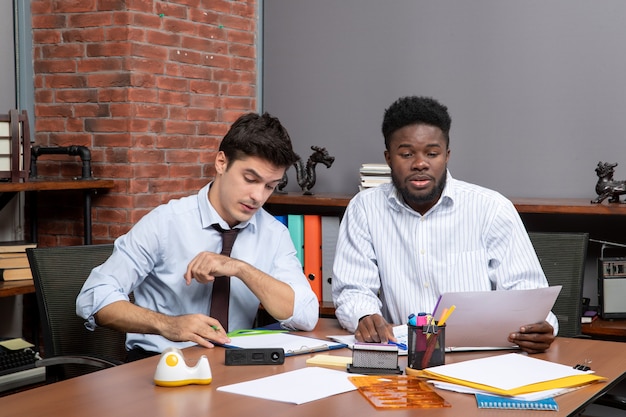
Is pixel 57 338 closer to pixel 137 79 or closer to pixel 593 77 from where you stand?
pixel 137 79

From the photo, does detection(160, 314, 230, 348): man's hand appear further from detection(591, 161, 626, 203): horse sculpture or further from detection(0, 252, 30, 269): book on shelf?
detection(591, 161, 626, 203): horse sculpture

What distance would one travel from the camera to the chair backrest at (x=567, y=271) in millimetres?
2764

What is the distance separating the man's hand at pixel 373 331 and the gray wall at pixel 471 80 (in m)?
1.58

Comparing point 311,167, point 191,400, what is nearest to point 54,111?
point 311,167

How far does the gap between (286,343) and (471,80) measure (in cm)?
198

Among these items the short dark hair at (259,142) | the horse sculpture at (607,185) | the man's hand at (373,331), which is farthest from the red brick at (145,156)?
the horse sculpture at (607,185)

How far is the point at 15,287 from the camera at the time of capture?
3.20 meters

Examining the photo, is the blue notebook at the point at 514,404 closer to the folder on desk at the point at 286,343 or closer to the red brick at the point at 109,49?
the folder on desk at the point at 286,343

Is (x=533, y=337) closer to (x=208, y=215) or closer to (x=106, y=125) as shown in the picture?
(x=208, y=215)

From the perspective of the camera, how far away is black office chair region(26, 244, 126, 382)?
2453 mm

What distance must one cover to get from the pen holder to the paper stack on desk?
0.04m

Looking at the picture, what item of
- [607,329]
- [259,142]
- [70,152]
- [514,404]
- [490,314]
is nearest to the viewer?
[514,404]

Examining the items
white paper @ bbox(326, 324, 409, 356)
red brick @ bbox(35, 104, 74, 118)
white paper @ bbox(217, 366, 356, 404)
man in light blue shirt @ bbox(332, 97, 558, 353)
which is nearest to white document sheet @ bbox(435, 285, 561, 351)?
white paper @ bbox(326, 324, 409, 356)

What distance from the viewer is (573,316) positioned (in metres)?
2.76
